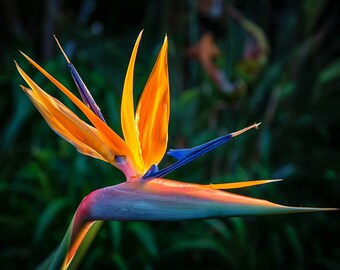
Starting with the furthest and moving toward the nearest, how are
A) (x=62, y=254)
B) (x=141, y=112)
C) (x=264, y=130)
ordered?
(x=264, y=130), (x=141, y=112), (x=62, y=254)

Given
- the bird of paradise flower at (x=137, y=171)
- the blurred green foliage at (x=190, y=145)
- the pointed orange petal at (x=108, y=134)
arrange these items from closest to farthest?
the bird of paradise flower at (x=137, y=171)
the pointed orange petal at (x=108, y=134)
the blurred green foliage at (x=190, y=145)

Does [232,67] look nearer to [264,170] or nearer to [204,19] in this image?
[204,19]

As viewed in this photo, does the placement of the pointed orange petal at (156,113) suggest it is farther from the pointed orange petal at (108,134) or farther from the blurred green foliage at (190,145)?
the blurred green foliage at (190,145)

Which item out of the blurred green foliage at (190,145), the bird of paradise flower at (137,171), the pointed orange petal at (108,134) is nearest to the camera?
the bird of paradise flower at (137,171)

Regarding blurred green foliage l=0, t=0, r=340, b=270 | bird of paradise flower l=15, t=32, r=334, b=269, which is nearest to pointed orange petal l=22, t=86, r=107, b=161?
bird of paradise flower l=15, t=32, r=334, b=269

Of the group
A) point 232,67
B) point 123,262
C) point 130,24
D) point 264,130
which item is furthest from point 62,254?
point 130,24

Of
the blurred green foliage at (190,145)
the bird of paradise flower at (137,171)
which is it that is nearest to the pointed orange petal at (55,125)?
the bird of paradise flower at (137,171)
